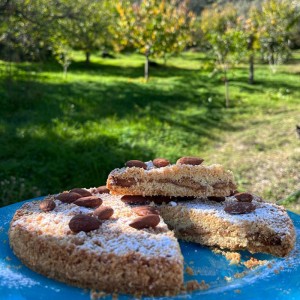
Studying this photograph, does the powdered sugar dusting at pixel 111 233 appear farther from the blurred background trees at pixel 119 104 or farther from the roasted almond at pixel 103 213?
the blurred background trees at pixel 119 104

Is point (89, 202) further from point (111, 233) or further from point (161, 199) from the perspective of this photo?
point (161, 199)

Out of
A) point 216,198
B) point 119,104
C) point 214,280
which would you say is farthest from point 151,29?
point 214,280

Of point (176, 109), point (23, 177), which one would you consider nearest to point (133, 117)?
point (176, 109)

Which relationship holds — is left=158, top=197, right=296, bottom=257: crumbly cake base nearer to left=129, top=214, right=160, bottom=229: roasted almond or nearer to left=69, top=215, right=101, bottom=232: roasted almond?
left=129, top=214, right=160, bottom=229: roasted almond

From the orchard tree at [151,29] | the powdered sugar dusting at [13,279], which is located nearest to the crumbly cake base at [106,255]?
the powdered sugar dusting at [13,279]

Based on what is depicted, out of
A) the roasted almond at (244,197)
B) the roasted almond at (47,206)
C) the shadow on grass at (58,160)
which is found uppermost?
the roasted almond at (47,206)
